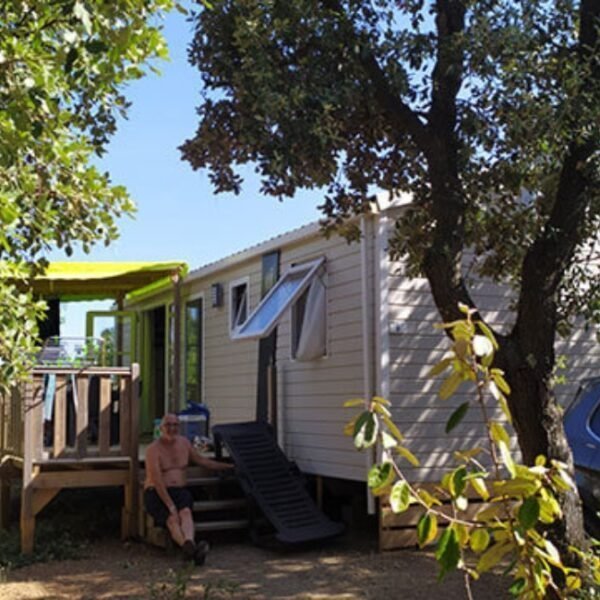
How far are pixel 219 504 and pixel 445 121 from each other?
14.3 feet

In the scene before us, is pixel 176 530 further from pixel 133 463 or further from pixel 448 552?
pixel 448 552

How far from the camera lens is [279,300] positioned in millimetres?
9102

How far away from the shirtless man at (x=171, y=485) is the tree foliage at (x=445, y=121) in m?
2.67

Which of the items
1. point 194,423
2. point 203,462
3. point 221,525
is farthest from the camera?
point 194,423

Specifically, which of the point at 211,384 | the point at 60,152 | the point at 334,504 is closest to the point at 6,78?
the point at 60,152

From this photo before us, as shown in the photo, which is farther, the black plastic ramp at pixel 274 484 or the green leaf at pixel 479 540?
the black plastic ramp at pixel 274 484

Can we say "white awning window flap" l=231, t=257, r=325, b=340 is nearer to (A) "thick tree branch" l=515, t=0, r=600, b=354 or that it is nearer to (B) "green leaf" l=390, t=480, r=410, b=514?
(A) "thick tree branch" l=515, t=0, r=600, b=354

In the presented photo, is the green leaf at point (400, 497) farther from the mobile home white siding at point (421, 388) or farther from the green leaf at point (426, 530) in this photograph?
the mobile home white siding at point (421, 388)

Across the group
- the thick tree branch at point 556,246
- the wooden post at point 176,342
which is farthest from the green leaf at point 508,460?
the wooden post at point 176,342

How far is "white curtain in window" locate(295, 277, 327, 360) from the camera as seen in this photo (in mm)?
8938

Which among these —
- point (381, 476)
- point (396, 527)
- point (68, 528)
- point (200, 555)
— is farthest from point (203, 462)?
point (381, 476)

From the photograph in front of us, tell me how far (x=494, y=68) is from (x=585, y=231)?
1418 millimetres

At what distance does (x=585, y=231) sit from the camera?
6.41 m

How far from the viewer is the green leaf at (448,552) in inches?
75.0
